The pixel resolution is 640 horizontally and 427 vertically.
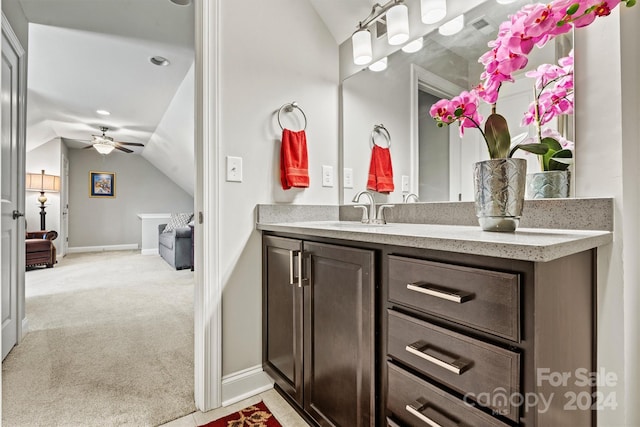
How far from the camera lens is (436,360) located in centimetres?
77

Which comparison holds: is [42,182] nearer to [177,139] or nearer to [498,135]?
[177,139]

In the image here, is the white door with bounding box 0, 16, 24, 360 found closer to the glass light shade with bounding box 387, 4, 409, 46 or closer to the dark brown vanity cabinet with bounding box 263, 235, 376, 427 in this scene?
the dark brown vanity cabinet with bounding box 263, 235, 376, 427

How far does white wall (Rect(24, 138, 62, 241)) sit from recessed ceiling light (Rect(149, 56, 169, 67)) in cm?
432

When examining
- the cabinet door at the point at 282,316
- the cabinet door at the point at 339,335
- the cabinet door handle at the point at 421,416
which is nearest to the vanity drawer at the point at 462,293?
the cabinet door at the point at 339,335

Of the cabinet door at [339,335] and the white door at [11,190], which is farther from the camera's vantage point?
the white door at [11,190]

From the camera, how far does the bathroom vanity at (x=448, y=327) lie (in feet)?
2.14

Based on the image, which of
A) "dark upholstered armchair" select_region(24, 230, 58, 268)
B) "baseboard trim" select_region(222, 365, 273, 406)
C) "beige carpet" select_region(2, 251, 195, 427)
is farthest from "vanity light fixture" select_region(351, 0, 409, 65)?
"dark upholstered armchair" select_region(24, 230, 58, 268)

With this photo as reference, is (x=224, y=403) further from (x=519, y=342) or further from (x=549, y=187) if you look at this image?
(x=549, y=187)


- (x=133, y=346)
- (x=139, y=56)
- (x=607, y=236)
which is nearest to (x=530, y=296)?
(x=607, y=236)

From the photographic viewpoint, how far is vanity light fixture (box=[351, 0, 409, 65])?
1.53m

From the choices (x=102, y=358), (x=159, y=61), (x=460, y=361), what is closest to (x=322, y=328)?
(x=460, y=361)

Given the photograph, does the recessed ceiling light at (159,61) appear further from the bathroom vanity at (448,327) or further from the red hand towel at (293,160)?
the bathroom vanity at (448,327)

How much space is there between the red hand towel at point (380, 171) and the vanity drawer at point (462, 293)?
0.92 meters

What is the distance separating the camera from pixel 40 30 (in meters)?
2.55
